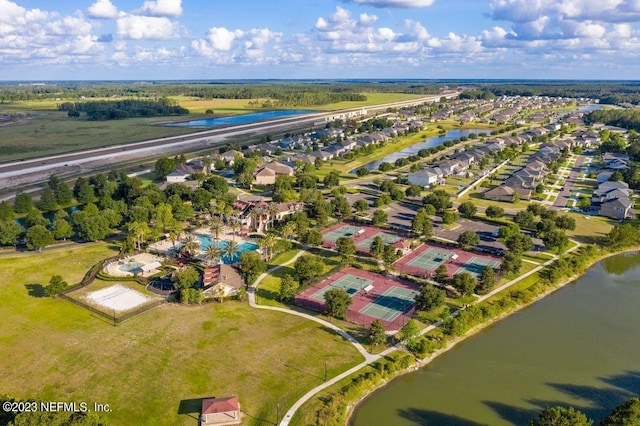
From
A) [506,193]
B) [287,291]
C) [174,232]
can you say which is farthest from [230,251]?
[506,193]

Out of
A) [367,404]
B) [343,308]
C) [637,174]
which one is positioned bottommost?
[367,404]

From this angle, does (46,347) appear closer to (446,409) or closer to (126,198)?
(446,409)

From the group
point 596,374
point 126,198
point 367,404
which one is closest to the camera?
point 367,404

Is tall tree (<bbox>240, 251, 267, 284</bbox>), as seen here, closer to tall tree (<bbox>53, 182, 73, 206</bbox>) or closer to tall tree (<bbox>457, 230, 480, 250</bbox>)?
tall tree (<bbox>457, 230, 480, 250</bbox>)

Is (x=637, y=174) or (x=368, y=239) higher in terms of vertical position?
(x=637, y=174)

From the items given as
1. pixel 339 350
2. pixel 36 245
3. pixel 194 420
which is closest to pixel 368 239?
pixel 339 350

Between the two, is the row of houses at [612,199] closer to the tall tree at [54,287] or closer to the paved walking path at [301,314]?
the paved walking path at [301,314]

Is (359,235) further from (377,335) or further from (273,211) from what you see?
(377,335)
